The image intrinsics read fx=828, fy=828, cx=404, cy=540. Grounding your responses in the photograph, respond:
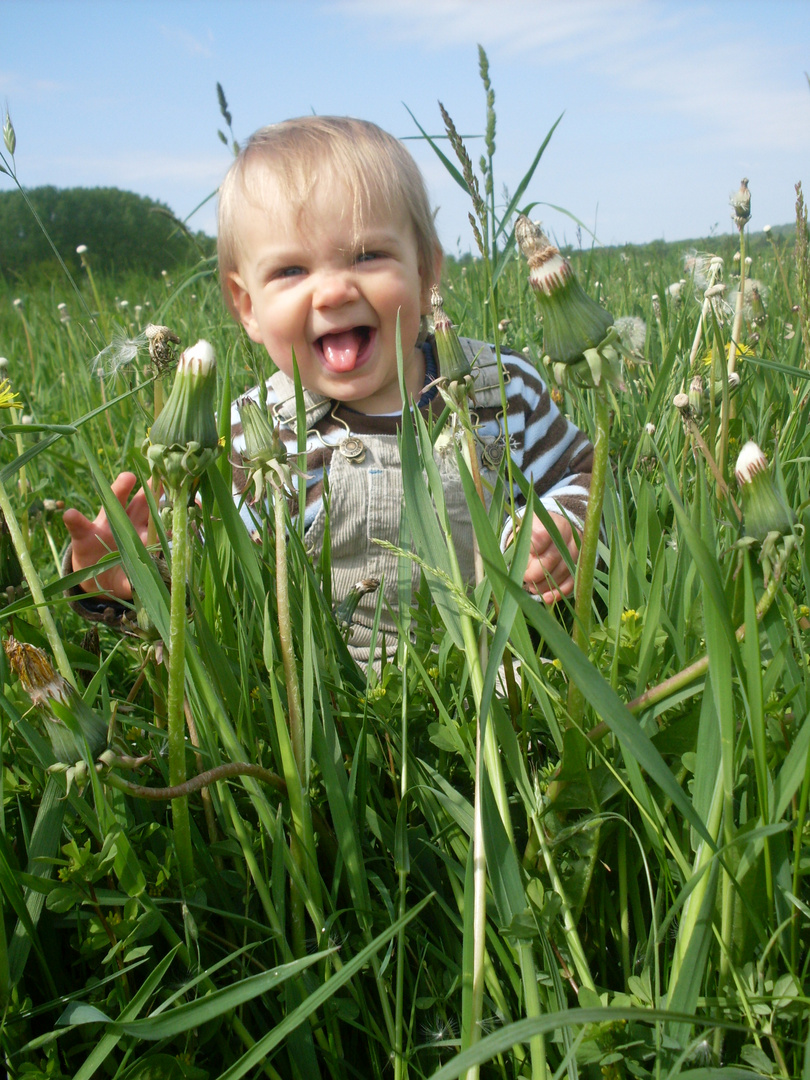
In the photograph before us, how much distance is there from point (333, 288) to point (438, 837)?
1.23 meters

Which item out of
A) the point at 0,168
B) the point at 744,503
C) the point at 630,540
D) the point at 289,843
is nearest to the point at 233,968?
the point at 289,843

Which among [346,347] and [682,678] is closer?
[682,678]

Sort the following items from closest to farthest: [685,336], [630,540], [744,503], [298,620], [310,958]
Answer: [310,958]
[744,503]
[298,620]
[630,540]
[685,336]

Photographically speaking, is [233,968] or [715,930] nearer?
[715,930]

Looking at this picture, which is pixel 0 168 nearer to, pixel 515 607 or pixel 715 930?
pixel 515 607

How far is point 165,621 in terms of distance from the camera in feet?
2.79

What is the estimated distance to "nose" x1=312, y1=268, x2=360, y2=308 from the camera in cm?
172

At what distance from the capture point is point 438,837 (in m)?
0.81

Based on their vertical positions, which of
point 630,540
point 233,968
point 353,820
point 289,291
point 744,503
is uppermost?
point 289,291

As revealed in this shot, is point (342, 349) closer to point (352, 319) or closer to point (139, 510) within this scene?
point (352, 319)

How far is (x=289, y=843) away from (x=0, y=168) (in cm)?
89

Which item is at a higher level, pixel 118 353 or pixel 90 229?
pixel 90 229

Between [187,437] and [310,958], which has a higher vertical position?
[187,437]

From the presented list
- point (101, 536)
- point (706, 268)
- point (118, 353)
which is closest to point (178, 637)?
point (118, 353)
